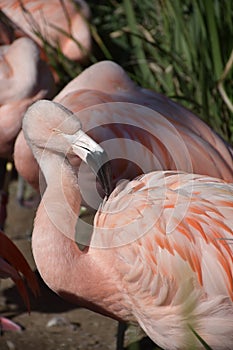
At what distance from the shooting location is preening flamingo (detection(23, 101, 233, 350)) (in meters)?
2.98

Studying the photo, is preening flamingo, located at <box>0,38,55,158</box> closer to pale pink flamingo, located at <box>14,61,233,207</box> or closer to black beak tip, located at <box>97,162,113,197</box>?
pale pink flamingo, located at <box>14,61,233,207</box>

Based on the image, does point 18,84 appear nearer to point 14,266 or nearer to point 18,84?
point 18,84

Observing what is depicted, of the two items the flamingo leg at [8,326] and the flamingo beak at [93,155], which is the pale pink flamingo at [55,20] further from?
the flamingo beak at [93,155]

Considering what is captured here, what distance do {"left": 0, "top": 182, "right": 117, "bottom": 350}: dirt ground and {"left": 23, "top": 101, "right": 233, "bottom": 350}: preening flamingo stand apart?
0.84 meters

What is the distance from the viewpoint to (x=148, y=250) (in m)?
3.03

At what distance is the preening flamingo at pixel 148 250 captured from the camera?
2.98 metres

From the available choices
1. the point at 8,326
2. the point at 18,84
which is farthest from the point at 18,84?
the point at 8,326

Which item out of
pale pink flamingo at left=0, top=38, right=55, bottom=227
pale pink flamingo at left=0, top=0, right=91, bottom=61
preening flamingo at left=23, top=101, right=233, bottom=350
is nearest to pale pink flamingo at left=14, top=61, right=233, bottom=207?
pale pink flamingo at left=0, top=38, right=55, bottom=227

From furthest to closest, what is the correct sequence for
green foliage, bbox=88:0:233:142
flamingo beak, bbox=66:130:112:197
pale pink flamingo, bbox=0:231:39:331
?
green foliage, bbox=88:0:233:142 → pale pink flamingo, bbox=0:231:39:331 → flamingo beak, bbox=66:130:112:197

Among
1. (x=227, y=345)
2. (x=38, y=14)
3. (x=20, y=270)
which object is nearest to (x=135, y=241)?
(x=227, y=345)

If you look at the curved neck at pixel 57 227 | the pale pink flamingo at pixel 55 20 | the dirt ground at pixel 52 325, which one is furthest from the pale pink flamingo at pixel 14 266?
the pale pink flamingo at pixel 55 20

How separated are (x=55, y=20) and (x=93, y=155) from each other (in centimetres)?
308

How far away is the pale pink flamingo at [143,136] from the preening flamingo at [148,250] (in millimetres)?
488

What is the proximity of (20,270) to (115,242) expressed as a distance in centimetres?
71
